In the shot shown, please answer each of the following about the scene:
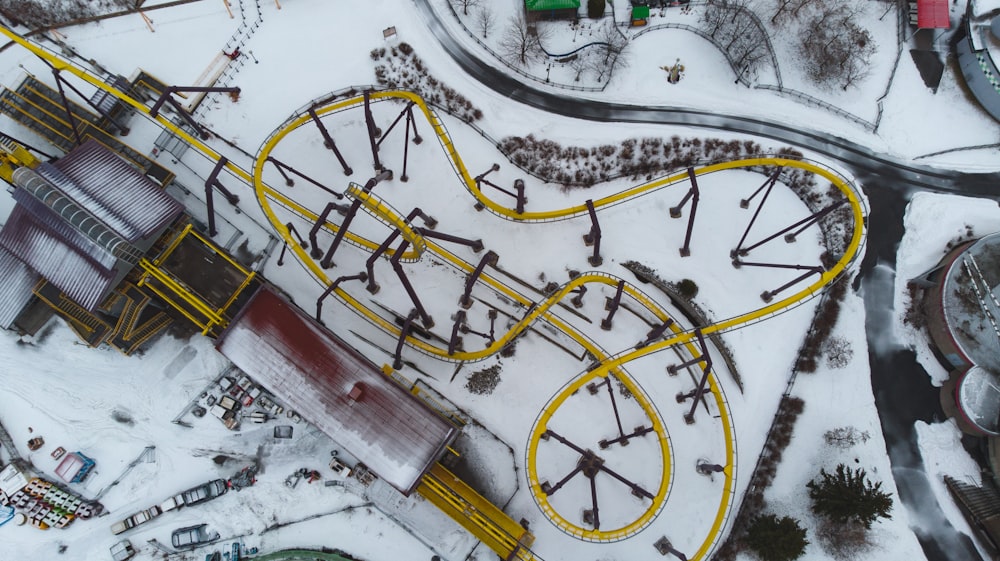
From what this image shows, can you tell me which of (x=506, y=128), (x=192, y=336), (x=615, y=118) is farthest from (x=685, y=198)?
(x=192, y=336)

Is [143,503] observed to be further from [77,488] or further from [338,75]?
[338,75]

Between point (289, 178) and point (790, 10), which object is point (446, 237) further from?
point (790, 10)

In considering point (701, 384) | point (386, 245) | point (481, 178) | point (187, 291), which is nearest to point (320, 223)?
point (386, 245)

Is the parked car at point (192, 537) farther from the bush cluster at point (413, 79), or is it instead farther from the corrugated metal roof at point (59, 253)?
the bush cluster at point (413, 79)

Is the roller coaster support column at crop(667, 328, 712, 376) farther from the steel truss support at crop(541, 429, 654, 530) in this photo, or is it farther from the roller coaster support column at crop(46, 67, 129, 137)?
the roller coaster support column at crop(46, 67, 129, 137)

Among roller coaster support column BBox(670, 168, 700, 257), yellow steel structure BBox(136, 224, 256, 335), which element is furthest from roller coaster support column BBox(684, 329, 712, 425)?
yellow steel structure BBox(136, 224, 256, 335)
